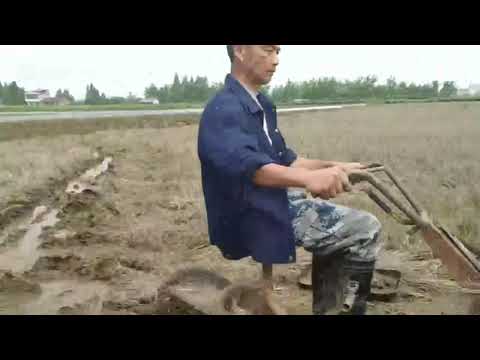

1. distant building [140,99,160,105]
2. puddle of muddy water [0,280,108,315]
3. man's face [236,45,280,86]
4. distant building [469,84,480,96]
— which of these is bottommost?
puddle of muddy water [0,280,108,315]

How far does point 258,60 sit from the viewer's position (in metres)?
2.89

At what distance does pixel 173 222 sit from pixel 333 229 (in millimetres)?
957

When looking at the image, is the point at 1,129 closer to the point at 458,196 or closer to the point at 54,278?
the point at 54,278

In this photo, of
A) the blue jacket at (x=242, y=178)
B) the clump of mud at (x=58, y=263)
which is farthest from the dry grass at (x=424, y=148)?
the clump of mud at (x=58, y=263)

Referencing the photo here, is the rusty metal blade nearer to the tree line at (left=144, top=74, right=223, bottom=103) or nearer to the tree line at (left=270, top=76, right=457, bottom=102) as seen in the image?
the tree line at (left=270, top=76, right=457, bottom=102)

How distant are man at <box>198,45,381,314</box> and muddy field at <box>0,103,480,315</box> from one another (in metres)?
0.14

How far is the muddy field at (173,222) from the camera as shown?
3059 mm

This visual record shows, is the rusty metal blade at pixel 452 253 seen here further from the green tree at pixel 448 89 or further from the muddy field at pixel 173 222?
the green tree at pixel 448 89

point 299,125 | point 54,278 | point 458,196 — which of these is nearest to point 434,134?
point 458,196

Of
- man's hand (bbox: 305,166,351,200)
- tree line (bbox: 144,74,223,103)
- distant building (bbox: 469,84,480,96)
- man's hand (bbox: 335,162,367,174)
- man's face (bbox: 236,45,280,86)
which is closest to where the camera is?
man's hand (bbox: 305,166,351,200)

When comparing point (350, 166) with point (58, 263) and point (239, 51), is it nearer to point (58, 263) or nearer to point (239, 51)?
point (239, 51)

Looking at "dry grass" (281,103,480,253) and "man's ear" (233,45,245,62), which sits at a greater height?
"man's ear" (233,45,245,62)

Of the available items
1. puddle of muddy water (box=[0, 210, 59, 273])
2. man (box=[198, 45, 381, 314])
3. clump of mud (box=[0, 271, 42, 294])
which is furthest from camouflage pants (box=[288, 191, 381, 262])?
clump of mud (box=[0, 271, 42, 294])

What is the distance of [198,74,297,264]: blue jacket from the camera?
2777 millimetres
